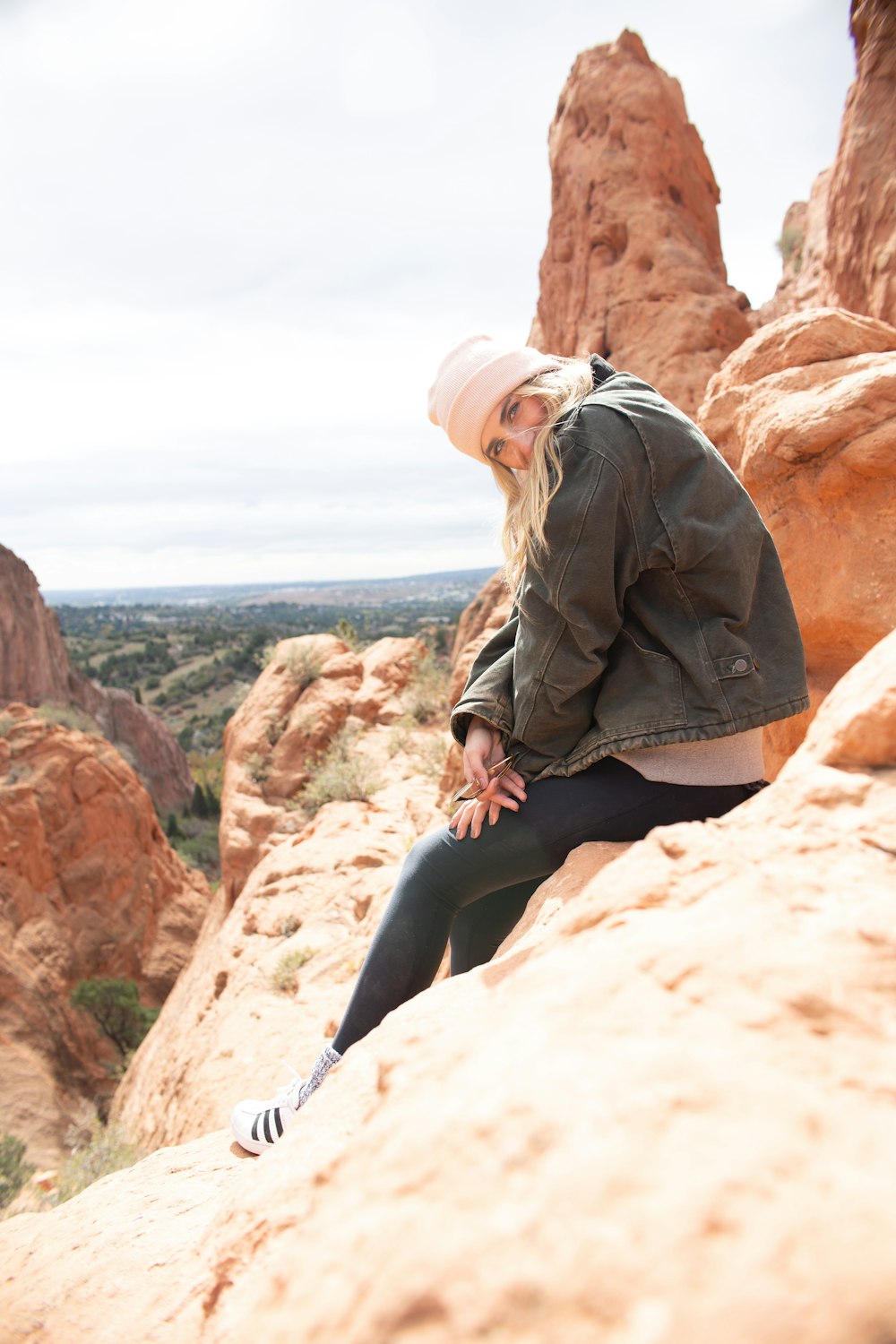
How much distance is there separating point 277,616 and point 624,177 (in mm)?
104525

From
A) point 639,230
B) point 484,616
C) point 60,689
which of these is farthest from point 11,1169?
point 60,689

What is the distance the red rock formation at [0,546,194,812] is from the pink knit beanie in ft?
100.0

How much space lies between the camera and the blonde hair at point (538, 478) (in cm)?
199

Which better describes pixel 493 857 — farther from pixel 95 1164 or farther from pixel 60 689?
pixel 60 689

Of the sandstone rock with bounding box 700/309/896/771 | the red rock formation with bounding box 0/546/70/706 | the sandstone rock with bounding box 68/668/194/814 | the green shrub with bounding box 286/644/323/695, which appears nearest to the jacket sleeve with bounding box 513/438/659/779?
the sandstone rock with bounding box 700/309/896/771

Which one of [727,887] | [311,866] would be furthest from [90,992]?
[727,887]

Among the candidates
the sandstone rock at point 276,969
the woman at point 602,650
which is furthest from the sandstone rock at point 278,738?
the woman at point 602,650

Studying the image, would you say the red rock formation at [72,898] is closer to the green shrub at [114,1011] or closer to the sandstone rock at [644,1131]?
the green shrub at [114,1011]

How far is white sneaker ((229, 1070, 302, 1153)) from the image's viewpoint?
2311 mm

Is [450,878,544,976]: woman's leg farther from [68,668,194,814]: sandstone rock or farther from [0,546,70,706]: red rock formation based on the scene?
[68,668,194,814]: sandstone rock

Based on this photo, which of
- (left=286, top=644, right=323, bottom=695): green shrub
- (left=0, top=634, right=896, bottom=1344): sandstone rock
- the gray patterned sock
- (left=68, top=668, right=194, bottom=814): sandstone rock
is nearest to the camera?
(left=0, top=634, right=896, bottom=1344): sandstone rock

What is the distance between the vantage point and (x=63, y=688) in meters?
31.8

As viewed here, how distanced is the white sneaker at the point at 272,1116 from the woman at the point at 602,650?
1.5 inches

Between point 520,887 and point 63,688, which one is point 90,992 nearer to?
point 520,887
